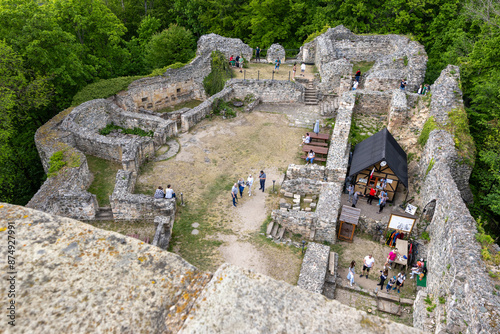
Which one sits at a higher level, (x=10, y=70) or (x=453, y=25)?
(x=453, y=25)

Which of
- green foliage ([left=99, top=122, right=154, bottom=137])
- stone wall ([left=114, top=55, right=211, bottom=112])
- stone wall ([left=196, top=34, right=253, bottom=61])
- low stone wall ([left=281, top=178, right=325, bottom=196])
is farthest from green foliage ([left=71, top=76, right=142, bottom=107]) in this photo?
low stone wall ([left=281, top=178, right=325, bottom=196])

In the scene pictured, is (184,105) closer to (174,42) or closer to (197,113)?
(197,113)

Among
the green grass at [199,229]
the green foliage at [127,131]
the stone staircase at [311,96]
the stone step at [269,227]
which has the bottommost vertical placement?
the green grass at [199,229]

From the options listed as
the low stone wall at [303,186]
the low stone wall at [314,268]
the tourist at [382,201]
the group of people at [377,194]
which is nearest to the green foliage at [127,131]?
the low stone wall at [303,186]

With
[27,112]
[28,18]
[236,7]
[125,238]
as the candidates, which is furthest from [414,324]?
[236,7]

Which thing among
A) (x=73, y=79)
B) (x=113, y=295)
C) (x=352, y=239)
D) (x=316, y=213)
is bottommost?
(x=352, y=239)

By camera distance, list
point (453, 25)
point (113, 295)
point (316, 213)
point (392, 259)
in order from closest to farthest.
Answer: point (113, 295) → point (392, 259) → point (316, 213) → point (453, 25)

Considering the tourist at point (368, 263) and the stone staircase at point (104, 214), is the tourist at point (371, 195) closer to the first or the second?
the tourist at point (368, 263)

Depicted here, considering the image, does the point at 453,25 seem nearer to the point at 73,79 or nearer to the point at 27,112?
the point at 73,79

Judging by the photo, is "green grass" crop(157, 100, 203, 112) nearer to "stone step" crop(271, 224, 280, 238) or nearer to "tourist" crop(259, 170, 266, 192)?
"tourist" crop(259, 170, 266, 192)
